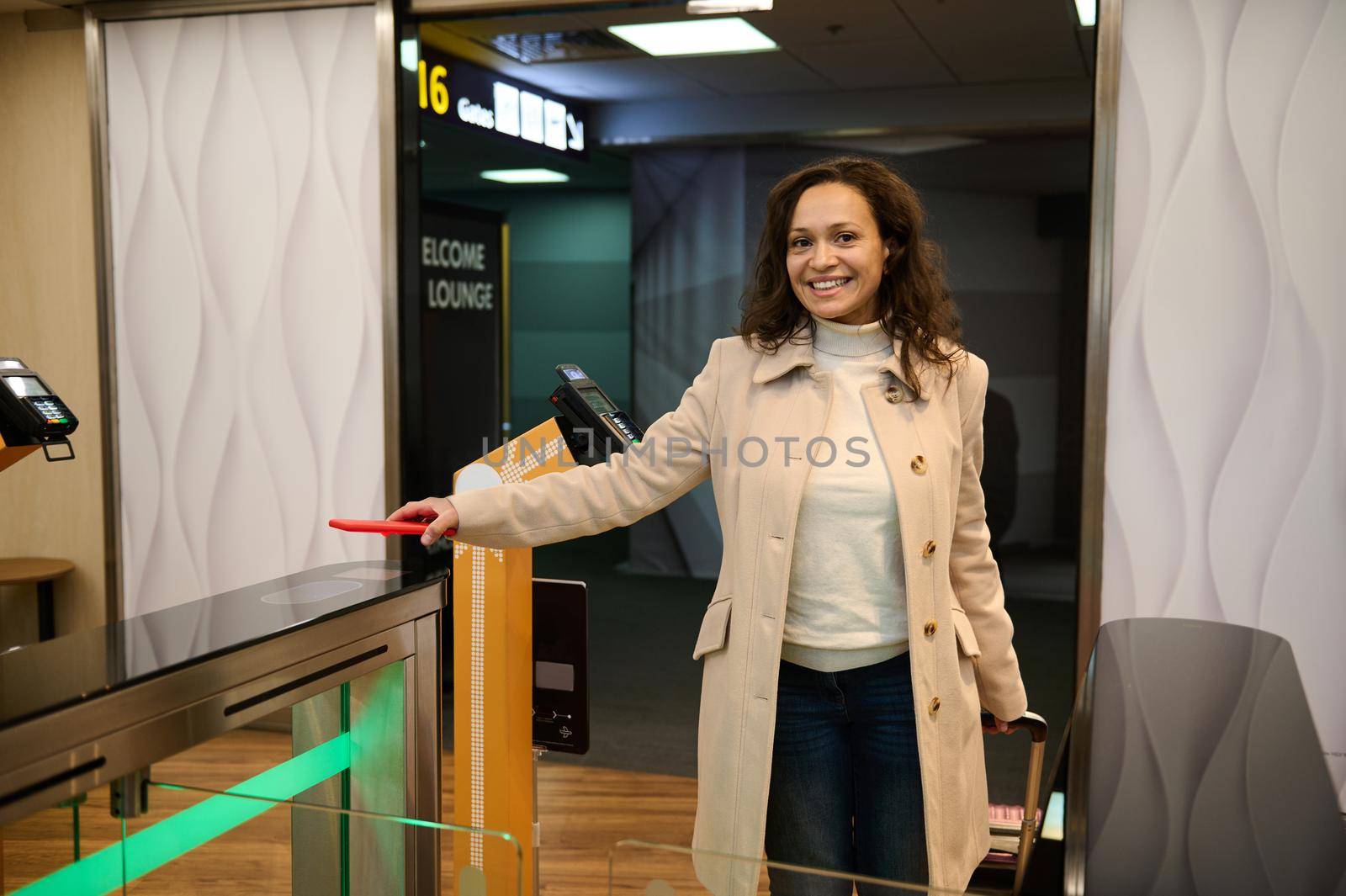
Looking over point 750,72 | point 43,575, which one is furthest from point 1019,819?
point 750,72

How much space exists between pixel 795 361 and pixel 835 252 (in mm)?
172

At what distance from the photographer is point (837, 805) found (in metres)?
1.70

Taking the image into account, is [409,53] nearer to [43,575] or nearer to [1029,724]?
[43,575]

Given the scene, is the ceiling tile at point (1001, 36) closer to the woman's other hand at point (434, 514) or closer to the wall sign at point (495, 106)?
the wall sign at point (495, 106)

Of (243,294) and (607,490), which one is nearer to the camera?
(607,490)

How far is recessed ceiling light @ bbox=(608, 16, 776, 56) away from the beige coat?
3.33m

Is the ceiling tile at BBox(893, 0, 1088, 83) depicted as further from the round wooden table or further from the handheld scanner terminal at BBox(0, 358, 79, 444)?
the round wooden table

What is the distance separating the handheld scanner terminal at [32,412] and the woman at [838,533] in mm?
1062

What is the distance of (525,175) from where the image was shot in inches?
341

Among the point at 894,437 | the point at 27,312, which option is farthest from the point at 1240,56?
the point at 27,312

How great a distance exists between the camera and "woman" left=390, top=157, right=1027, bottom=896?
1644mm

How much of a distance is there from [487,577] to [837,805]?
83 centimetres

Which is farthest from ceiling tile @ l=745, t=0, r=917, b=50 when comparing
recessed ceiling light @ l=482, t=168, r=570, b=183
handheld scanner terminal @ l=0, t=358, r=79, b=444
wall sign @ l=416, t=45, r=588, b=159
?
recessed ceiling light @ l=482, t=168, r=570, b=183

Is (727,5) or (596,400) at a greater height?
(727,5)
